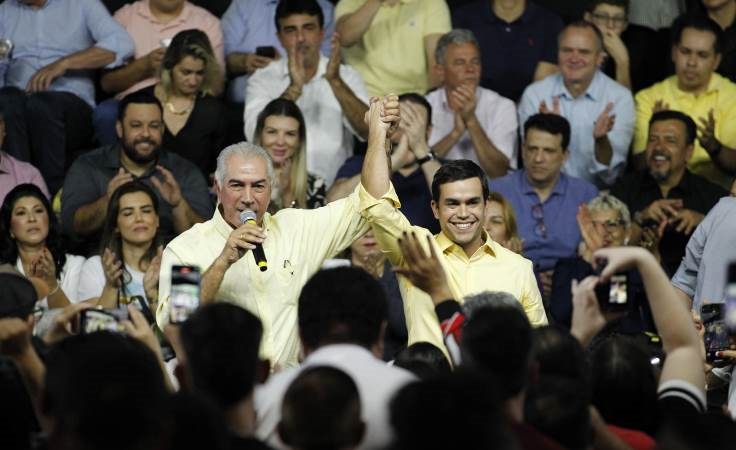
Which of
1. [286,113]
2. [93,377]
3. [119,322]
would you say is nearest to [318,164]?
[286,113]

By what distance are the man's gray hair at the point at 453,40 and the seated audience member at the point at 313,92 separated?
1.74 ft

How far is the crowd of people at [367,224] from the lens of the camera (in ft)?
12.8

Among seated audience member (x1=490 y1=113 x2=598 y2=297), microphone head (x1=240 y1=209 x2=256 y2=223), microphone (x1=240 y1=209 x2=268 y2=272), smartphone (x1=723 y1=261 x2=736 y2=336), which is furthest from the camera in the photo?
seated audience member (x1=490 y1=113 x2=598 y2=297)

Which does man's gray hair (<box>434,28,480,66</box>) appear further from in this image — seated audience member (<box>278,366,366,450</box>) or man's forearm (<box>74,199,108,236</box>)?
seated audience member (<box>278,366,366,450</box>)

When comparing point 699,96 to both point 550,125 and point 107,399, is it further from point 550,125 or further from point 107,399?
point 107,399

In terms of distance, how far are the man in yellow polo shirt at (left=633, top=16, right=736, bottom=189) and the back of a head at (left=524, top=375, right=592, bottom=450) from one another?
17.6 feet

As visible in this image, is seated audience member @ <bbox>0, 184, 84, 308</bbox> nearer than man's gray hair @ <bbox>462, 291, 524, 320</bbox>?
No

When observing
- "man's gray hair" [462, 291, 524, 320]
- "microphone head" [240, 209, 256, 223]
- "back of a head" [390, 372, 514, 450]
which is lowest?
"back of a head" [390, 372, 514, 450]

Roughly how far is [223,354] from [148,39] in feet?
19.8

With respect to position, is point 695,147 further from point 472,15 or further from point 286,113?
point 286,113

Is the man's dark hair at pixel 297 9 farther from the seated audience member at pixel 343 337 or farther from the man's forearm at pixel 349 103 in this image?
the seated audience member at pixel 343 337

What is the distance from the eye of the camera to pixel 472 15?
1005 cm

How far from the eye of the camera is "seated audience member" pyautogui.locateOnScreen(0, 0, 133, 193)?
29.9 ft

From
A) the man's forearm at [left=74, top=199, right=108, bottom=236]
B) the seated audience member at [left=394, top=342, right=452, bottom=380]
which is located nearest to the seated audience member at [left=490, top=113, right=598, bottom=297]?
the man's forearm at [left=74, top=199, right=108, bottom=236]
